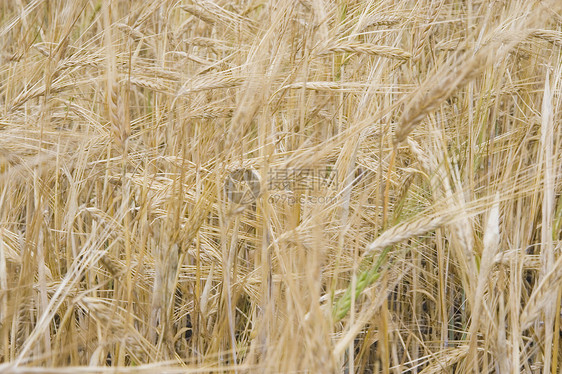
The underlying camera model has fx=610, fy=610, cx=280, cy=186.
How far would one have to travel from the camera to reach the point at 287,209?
1.11 meters

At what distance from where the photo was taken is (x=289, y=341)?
2.90 ft

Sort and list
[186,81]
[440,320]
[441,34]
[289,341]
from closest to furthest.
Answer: [289,341] < [186,81] < [440,320] < [441,34]

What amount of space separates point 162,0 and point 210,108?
16.2 inches

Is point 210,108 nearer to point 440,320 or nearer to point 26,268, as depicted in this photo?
point 26,268

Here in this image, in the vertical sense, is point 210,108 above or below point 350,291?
above

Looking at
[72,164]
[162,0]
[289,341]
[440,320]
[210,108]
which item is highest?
[162,0]

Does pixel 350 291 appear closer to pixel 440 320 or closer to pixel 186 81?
pixel 186 81

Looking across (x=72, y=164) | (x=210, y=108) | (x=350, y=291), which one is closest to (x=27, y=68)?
(x=72, y=164)

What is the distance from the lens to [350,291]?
95 cm

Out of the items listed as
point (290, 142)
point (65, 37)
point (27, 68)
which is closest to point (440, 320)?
point (290, 142)

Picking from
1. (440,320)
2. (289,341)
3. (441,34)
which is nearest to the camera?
(289,341)

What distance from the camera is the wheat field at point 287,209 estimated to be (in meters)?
0.98

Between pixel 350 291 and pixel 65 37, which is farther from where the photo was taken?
pixel 65 37

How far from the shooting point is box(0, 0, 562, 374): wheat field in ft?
3.22
